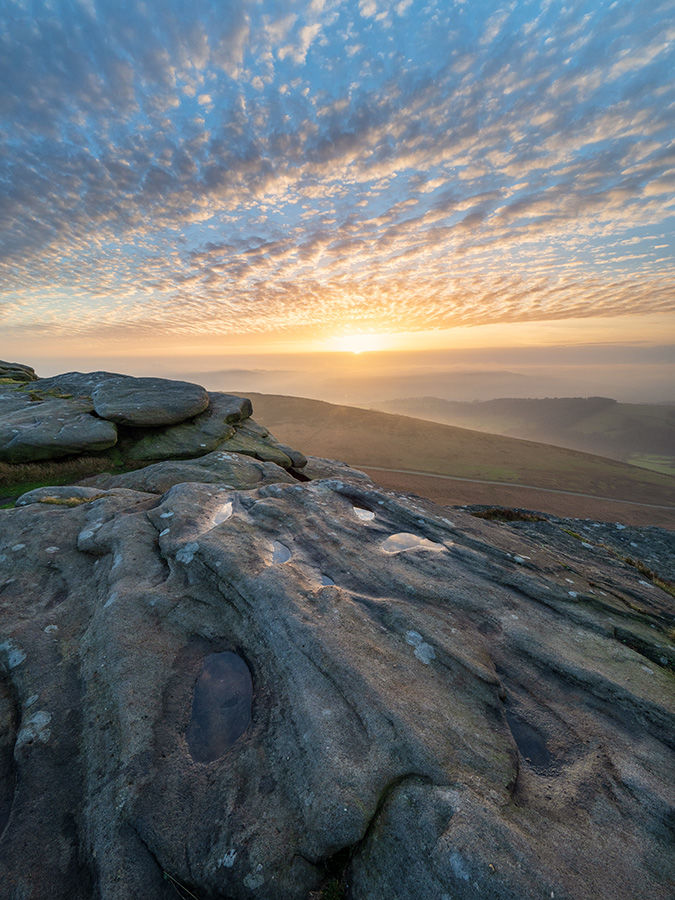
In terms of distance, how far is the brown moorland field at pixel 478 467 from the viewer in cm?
6531

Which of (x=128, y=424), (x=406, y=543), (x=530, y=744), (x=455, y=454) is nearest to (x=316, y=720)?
(x=530, y=744)

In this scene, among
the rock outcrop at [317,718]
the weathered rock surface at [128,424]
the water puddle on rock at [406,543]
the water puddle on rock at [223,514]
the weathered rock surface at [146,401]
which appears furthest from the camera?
the weathered rock surface at [146,401]

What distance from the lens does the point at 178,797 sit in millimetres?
6613

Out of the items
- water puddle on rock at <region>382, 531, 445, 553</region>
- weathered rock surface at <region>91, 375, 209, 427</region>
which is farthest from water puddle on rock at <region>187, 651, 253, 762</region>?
weathered rock surface at <region>91, 375, 209, 427</region>

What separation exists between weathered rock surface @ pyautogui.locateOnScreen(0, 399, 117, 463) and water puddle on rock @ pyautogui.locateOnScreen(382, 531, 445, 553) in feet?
80.7

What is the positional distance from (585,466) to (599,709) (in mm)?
114612

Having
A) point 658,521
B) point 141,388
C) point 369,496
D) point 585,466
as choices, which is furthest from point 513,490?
point 141,388

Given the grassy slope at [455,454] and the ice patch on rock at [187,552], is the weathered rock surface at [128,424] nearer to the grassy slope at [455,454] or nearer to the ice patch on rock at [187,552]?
the ice patch on rock at [187,552]

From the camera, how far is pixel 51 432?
26.6 m

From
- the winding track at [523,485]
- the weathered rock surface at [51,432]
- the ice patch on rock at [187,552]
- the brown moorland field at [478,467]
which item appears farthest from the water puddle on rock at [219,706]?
the winding track at [523,485]

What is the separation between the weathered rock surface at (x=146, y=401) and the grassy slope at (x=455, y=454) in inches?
2232

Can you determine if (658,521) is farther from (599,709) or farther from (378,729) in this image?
(378,729)

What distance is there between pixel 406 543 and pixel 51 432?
28.0 metres

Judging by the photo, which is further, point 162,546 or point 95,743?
point 162,546
